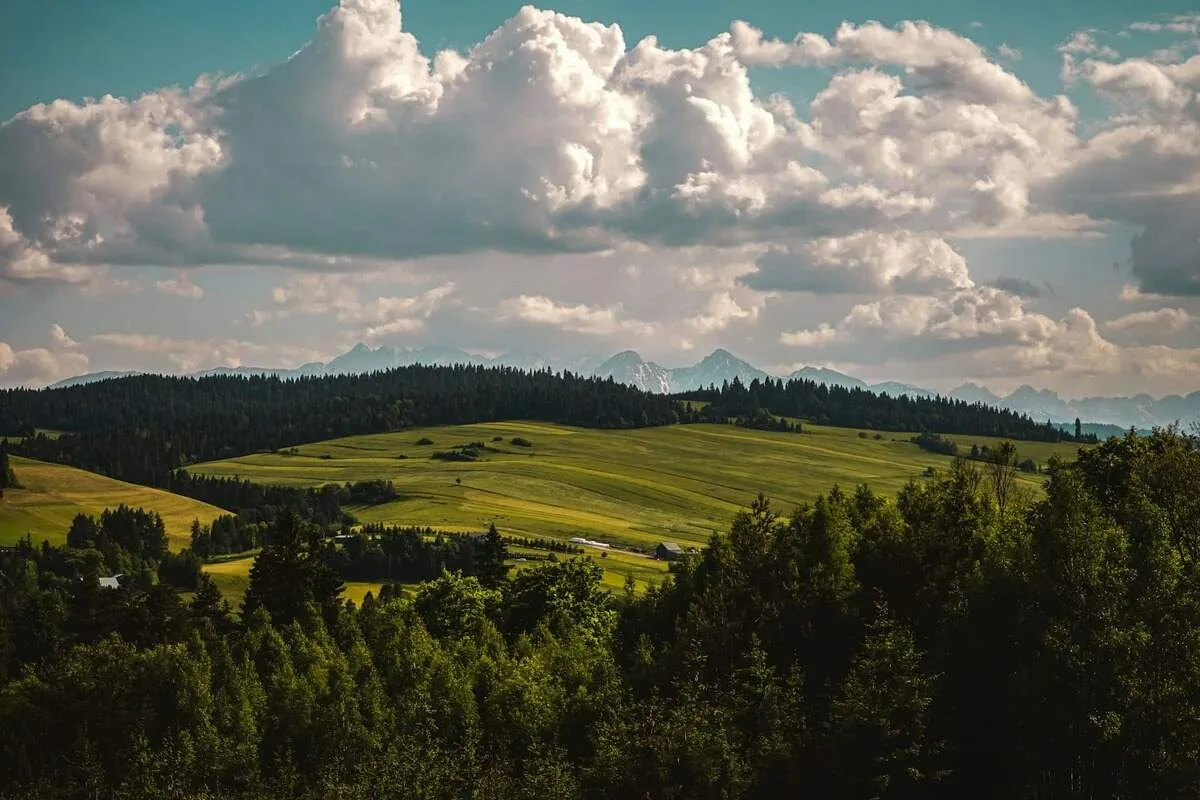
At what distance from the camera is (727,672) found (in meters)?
103

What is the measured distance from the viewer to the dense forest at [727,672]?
77562mm

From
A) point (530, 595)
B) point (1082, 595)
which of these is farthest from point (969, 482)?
point (530, 595)

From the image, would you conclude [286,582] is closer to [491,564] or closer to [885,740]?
[491,564]

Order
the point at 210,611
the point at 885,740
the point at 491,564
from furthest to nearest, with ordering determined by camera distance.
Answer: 1. the point at 491,564
2. the point at 210,611
3. the point at 885,740

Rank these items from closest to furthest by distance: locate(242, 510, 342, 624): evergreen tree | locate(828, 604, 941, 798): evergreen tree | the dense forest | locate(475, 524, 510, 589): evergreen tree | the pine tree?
locate(828, 604, 941, 798): evergreen tree, the dense forest, locate(242, 510, 342, 624): evergreen tree, the pine tree, locate(475, 524, 510, 589): evergreen tree

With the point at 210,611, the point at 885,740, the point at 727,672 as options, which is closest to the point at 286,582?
the point at 210,611

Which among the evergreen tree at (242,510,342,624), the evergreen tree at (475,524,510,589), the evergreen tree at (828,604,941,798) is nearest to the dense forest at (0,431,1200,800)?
the evergreen tree at (828,604,941,798)

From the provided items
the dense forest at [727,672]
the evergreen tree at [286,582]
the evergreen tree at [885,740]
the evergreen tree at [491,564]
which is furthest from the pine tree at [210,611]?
the evergreen tree at [885,740]

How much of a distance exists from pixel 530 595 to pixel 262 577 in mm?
33074

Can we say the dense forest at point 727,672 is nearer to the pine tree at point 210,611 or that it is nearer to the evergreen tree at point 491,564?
the pine tree at point 210,611

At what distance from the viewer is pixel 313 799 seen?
93.5 metres

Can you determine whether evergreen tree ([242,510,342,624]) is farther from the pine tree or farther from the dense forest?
the pine tree

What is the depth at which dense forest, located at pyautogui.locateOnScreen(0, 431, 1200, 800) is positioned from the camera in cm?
7756

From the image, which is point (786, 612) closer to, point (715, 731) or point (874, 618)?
point (874, 618)
